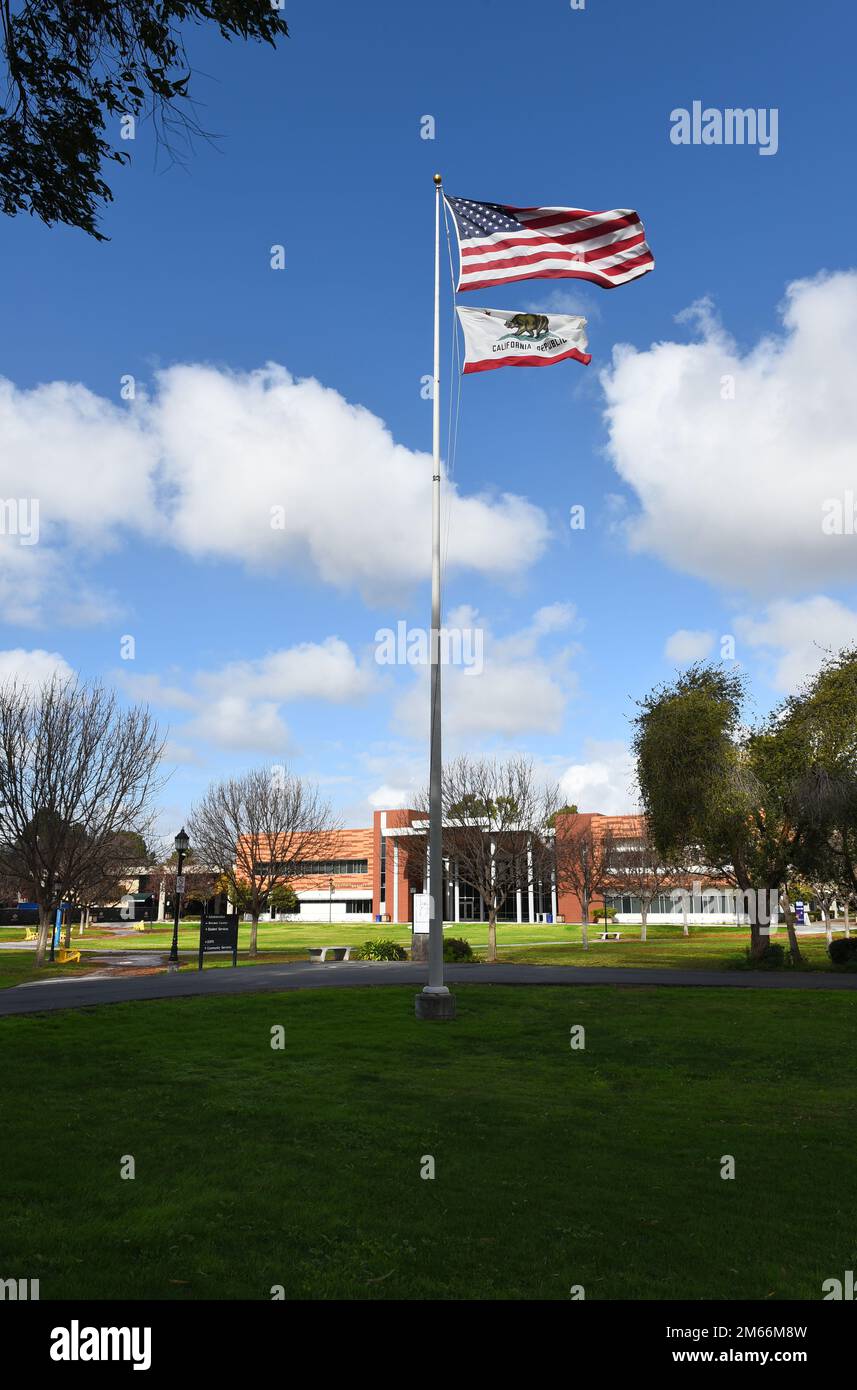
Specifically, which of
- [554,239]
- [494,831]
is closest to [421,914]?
[494,831]

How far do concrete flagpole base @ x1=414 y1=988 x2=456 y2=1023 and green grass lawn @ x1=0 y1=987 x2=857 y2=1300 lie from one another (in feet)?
3.77

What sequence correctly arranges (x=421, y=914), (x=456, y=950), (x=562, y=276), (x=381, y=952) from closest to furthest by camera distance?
(x=562, y=276)
(x=456, y=950)
(x=381, y=952)
(x=421, y=914)

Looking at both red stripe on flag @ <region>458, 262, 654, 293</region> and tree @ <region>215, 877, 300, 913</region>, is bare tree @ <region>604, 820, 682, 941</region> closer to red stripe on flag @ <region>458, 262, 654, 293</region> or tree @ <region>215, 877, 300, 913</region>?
tree @ <region>215, 877, 300, 913</region>

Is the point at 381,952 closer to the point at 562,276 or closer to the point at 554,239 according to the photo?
the point at 562,276

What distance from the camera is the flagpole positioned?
1608 cm

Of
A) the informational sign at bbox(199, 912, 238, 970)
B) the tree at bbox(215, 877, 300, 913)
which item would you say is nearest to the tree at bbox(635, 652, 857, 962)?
the informational sign at bbox(199, 912, 238, 970)

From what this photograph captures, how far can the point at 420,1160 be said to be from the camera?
7.75 metres

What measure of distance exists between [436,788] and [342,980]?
9558 mm

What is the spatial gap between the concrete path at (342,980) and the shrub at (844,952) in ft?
9.28

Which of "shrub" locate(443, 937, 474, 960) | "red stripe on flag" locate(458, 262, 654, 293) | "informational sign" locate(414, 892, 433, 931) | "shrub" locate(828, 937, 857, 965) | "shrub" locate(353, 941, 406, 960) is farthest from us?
"informational sign" locate(414, 892, 433, 931)

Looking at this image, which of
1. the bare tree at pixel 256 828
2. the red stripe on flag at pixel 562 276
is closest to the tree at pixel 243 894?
the bare tree at pixel 256 828

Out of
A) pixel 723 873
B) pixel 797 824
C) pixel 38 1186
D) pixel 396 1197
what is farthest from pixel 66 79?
pixel 723 873
